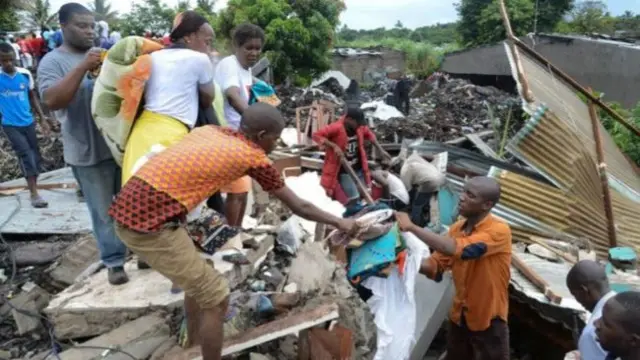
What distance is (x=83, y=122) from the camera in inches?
125

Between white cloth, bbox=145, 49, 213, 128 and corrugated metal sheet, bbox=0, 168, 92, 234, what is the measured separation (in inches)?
88.0

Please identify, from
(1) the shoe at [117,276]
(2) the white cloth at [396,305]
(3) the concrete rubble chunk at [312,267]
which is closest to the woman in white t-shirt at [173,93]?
(1) the shoe at [117,276]

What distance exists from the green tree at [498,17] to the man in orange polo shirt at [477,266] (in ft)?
85.9

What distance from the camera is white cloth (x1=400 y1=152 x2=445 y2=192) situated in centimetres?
563

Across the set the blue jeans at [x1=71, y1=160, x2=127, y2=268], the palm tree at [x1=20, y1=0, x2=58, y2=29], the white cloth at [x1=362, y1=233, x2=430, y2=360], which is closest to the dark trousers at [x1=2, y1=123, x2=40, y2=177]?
the blue jeans at [x1=71, y1=160, x2=127, y2=268]

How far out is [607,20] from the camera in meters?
30.9

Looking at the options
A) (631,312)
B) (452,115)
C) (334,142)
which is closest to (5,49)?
(334,142)

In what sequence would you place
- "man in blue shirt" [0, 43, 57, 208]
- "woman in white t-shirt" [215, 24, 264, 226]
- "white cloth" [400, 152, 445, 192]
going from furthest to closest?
"white cloth" [400, 152, 445, 192]
"man in blue shirt" [0, 43, 57, 208]
"woman in white t-shirt" [215, 24, 264, 226]

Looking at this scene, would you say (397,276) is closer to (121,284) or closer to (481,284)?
(481,284)

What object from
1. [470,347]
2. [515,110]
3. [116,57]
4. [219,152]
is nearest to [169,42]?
[116,57]

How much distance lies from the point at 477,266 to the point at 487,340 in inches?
19.2

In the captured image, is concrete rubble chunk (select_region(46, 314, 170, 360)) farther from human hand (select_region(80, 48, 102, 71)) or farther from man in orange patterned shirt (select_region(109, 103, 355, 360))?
human hand (select_region(80, 48, 102, 71))

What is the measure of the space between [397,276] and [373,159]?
3.92 m

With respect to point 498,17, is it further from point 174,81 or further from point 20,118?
point 174,81
